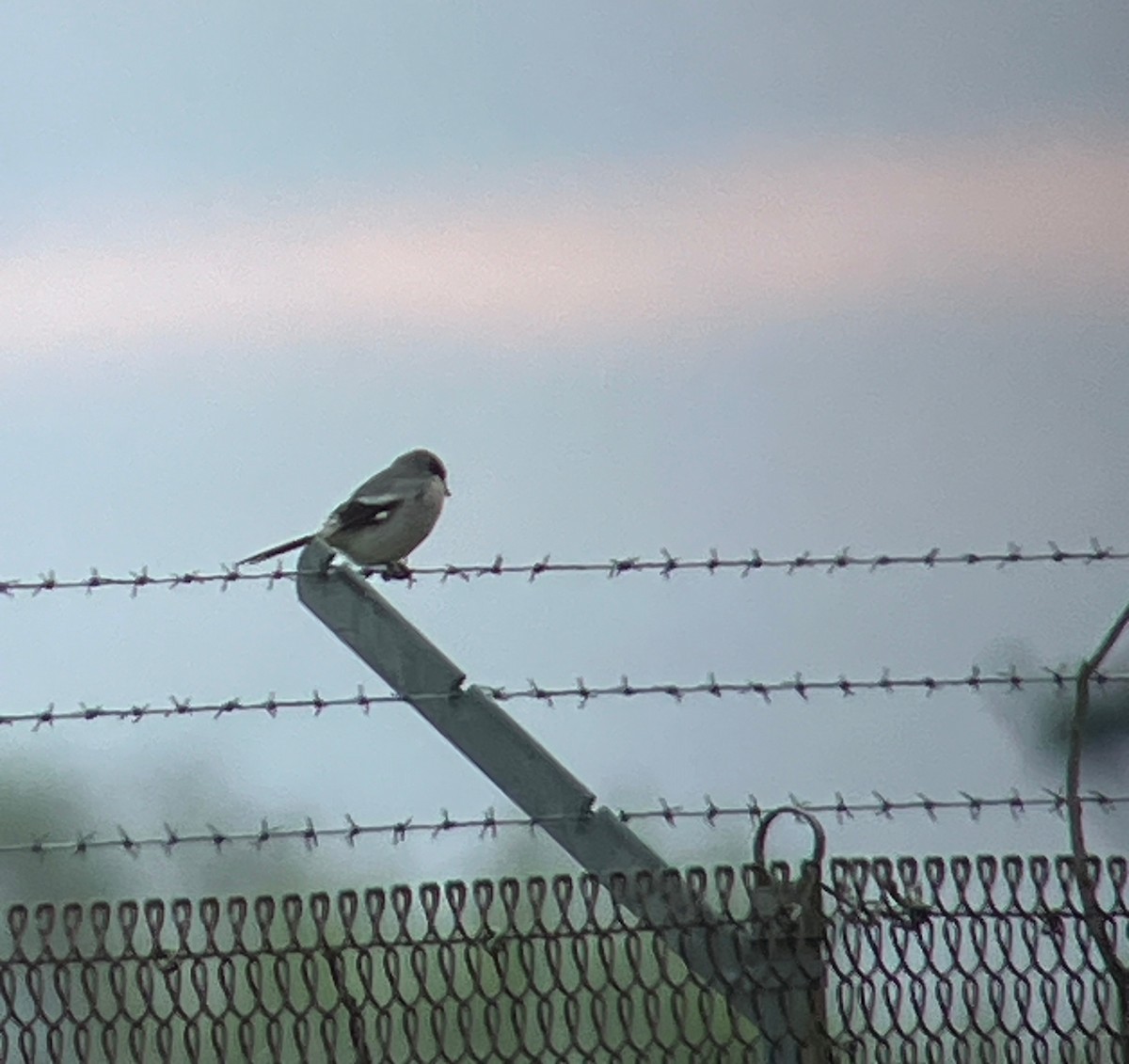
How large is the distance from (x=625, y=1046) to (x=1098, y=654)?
1.44 meters

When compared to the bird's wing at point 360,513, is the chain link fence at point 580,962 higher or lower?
lower

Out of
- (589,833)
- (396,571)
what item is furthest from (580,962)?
(396,571)

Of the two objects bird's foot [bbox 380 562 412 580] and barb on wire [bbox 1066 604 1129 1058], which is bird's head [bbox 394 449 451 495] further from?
barb on wire [bbox 1066 604 1129 1058]

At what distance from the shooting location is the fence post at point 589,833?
446 centimetres

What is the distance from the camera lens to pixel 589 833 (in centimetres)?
446

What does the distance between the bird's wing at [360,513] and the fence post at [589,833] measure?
3263 millimetres

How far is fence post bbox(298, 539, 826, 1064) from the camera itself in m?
4.46

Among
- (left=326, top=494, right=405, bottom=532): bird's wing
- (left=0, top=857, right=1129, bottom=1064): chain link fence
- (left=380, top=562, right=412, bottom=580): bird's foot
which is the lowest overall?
(left=0, top=857, right=1129, bottom=1064): chain link fence

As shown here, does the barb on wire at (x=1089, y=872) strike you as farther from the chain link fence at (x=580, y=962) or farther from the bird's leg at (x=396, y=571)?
the bird's leg at (x=396, y=571)

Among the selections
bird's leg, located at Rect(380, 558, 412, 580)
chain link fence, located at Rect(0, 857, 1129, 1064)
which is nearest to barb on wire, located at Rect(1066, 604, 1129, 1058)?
chain link fence, located at Rect(0, 857, 1129, 1064)

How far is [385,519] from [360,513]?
11 centimetres

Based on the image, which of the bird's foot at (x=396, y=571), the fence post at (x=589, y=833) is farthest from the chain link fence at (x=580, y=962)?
the bird's foot at (x=396, y=571)

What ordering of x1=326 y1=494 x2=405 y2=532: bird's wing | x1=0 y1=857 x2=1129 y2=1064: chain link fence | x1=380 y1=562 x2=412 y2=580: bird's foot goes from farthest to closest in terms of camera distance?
1. x1=326 y1=494 x2=405 y2=532: bird's wing
2. x1=380 y1=562 x2=412 y2=580: bird's foot
3. x1=0 y1=857 x2=1129 y2=1064: chain link fence

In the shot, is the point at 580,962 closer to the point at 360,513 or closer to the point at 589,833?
the point at 589,833
